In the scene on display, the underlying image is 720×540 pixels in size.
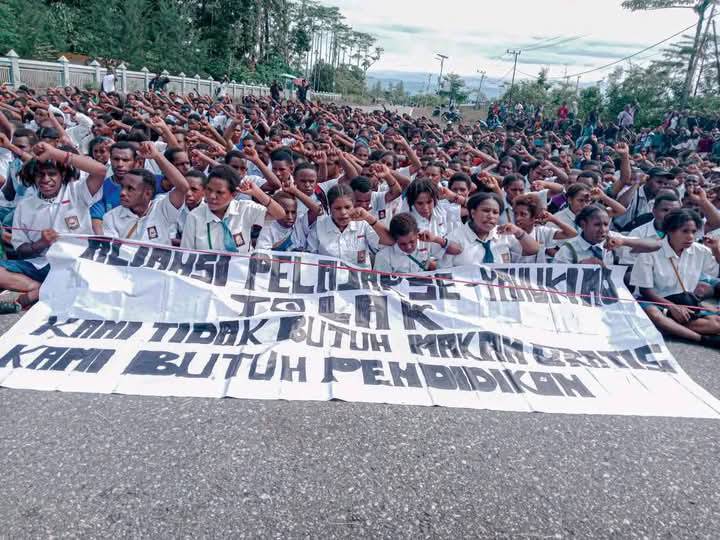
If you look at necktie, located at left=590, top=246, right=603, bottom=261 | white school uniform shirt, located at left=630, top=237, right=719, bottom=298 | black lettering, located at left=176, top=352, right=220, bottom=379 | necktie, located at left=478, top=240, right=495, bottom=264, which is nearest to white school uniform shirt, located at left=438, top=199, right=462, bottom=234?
necktie, located at left=478, top=240, right=495, bottom=264

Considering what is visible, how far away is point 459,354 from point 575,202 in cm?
300

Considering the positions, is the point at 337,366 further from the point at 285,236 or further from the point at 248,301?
the point at 285,236

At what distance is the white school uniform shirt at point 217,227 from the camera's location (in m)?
4.71

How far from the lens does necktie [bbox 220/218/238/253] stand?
4.72 meters

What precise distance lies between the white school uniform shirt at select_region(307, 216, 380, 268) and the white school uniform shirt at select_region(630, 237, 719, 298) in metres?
2.62

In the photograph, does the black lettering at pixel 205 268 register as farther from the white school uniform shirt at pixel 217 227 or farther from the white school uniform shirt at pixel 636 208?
the white school uniform shirt at pixel 636 208

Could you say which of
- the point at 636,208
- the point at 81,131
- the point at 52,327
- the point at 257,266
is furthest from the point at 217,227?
the point at 81,131

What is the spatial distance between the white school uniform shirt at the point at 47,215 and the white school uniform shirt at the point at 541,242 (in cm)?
415

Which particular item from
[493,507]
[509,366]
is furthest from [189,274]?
[493,507]

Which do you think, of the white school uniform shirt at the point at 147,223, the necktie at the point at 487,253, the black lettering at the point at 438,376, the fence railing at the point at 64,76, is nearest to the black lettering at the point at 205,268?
the white school uniform shirt at the point at 147,223

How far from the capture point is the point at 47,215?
191 inches

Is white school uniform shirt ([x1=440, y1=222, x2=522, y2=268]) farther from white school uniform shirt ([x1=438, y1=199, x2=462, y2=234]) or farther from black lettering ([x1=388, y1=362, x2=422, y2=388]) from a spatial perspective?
black lettering ([x1=388, y1=362, x2=422, y2=388])

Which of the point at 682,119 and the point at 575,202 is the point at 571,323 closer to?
the point at 575,202

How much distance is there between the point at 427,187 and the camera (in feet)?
17.1
